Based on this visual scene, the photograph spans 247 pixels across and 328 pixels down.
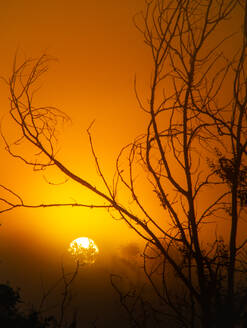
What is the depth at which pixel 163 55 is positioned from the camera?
1720mm

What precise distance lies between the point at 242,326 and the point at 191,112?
1007mm

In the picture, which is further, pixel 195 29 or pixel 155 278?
pixel 155 278

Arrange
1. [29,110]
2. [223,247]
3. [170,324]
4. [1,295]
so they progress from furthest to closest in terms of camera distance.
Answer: [1,295] < [170,324] < [223,247] < [29,110]

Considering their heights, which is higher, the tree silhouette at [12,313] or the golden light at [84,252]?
the golden light at [84,252]

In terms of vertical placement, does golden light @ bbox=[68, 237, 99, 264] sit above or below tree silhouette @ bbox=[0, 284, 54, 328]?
above

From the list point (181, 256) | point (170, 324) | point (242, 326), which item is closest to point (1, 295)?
point (170, 324)

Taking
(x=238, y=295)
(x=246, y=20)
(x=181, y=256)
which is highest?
(x=246, y=20)

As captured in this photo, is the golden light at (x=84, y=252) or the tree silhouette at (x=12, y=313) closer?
the golden light at (x=84, y=252)

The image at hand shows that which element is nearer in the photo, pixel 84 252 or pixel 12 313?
pixel 84 252

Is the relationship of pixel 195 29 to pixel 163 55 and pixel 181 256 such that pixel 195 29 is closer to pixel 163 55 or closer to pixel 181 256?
pixel 163 55

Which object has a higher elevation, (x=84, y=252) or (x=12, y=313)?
(x=84, y=252)

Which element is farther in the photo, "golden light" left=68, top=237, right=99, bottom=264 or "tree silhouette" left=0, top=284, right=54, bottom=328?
"tree silhouette" left=0, top=284, right=54, bottom=328

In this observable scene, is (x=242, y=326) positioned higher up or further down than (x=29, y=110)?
further down

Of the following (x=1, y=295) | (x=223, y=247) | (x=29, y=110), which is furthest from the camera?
(x=1, y=295)
